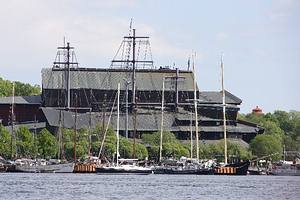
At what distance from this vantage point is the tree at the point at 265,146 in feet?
593

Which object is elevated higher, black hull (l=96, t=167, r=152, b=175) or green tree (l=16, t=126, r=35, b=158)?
green tree (l=16, t=126, r=35, b=158)

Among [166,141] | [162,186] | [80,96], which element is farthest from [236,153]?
[162,186]

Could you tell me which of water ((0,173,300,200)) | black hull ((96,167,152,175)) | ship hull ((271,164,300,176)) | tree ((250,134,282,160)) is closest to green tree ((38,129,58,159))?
black hull ((96,167,152,175))

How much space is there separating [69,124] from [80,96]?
19768mm

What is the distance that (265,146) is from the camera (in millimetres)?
181625

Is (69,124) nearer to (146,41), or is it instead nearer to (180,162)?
(146,41)

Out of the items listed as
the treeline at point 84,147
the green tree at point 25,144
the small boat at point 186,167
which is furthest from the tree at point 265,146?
the green tree at point 25,144

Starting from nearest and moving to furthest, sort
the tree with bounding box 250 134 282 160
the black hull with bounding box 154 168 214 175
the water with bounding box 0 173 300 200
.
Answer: the water with bounding box 0 173 300 200 < the black hull with bounding box 154 168 214 175 < the tree with bounding box 250 134 282 160

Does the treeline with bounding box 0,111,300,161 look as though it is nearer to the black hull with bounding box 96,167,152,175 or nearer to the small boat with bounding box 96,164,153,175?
the small boat with bounding box 96,164,153,175

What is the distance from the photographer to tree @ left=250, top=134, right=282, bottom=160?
7121 inches

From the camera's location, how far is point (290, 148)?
19762cm

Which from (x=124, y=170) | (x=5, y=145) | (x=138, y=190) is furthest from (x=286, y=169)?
(x=138, y=190)

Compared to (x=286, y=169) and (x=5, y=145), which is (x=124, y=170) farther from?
(x=286, y=169)

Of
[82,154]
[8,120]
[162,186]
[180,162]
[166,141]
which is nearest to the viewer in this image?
[162,186]
